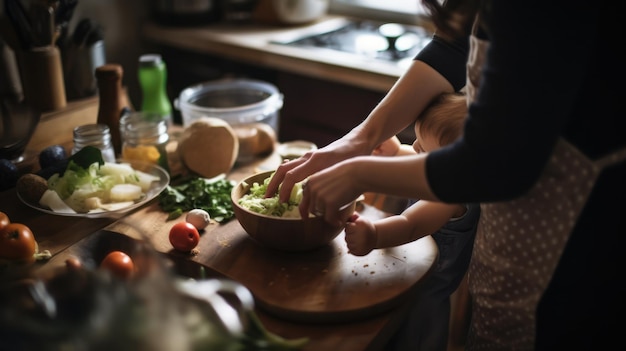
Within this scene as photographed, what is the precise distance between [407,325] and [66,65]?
45.3 inches

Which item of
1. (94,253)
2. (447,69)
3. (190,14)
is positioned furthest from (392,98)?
(190,14)

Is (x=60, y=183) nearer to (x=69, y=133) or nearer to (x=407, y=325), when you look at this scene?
(x=69, y=133)

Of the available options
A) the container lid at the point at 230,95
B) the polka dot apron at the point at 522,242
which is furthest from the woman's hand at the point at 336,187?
the container lid at the point at 230,95

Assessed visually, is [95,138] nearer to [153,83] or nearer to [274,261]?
[153,83]

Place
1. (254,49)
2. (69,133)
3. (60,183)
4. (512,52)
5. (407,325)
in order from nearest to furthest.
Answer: (512,52) < (407,325) < (60,183) < (69,133) < (254,49)

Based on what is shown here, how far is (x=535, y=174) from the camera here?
67 cm

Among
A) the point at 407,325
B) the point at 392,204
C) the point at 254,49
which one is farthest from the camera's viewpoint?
the point at 254,49

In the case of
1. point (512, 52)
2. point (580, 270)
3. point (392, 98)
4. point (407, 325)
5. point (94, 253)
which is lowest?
point (407, 325)

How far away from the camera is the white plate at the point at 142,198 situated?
42.3 inches

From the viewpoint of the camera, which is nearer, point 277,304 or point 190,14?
point 277,304

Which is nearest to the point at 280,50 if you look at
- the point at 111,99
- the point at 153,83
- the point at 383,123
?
the point at 153,83

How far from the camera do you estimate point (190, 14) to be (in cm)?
227

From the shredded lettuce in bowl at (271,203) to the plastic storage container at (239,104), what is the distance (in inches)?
13.8

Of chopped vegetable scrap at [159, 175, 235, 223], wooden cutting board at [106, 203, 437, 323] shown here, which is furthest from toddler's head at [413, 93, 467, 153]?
chopped vegetable scrap at [159, 175, 235, 223]
